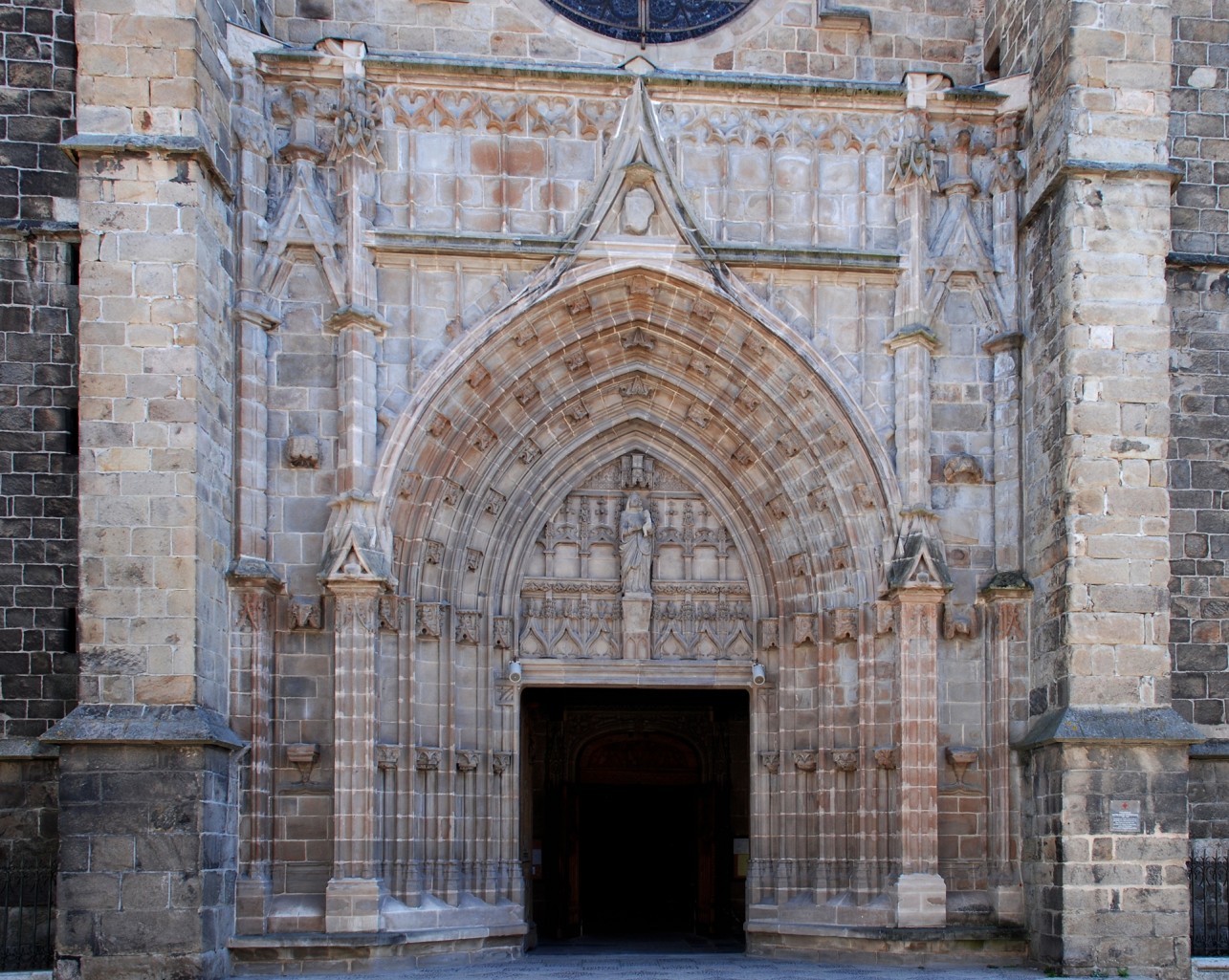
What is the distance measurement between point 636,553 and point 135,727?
200 inches

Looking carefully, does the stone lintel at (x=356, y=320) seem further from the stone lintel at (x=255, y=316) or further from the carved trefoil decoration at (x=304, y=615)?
the carved trefoil decoration at (x=304, y=615)

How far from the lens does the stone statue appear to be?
49.4ft

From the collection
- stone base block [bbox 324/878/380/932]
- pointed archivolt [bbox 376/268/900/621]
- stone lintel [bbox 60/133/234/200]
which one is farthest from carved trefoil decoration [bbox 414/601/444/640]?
stone lintel [bbox 60/133/234/200]

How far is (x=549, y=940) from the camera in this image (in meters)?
18.2

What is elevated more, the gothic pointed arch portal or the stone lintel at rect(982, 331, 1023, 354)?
the stone lintel at rect(982, 331, 1023, 354)

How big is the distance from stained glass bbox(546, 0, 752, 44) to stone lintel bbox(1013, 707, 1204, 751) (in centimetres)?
729

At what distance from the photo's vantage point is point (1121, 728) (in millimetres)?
12836

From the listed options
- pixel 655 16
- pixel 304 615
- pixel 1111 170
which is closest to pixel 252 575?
pixel 304 615

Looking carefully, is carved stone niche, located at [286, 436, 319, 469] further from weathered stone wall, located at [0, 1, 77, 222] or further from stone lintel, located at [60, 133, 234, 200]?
weathered stone wall, located at [0, 1, 77, 222]

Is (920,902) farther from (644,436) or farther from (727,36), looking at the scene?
(727,36)

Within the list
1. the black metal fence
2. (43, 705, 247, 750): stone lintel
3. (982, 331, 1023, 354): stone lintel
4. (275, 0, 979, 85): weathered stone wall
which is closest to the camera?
(43, 705, 247, 750): stone lintel

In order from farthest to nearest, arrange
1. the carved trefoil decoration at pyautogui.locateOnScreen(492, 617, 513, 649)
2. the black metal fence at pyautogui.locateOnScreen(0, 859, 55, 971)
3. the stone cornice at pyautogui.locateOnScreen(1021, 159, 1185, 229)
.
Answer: the carved trefoil decoration at pyautogui.locateOnScreen(492, 617, 513, 649) < the stone cornice at pyautogui.locateOnScreen(1021, 159, 1185, 229) < the black metal fence at pyautogui.locateOnScreen(0, 859, 55, 971)

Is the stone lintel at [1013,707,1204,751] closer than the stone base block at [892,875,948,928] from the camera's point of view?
Yes

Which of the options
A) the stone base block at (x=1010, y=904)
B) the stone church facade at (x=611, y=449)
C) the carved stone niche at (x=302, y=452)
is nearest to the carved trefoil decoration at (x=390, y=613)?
the stone church facade at (x=611, y=449)
